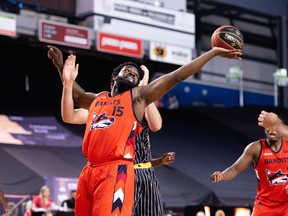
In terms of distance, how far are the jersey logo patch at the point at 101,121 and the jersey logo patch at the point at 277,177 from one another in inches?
129

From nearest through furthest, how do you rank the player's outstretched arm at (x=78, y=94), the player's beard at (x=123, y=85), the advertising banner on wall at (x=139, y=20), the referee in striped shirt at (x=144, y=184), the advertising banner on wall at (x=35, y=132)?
the player's beard at (x=123, y=85) < the player's outstretched arm at (x=78, y=94) < the referee in striped shirt at (x=144, y=184) < the advertising banner on wall at (x=35, y=132) < the advertising banner on wall at (x=139, y=20)

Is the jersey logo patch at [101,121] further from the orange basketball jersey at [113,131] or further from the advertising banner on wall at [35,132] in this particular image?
the advertising banner on wall at [35,132]

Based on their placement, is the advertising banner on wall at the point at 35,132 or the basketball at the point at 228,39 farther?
the advertising banner on wall at the point at 35,132

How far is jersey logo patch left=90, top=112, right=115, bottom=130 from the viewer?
5.71 m

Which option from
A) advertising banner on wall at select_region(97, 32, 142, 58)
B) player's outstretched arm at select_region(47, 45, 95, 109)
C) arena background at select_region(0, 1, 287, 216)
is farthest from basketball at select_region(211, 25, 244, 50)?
advertising banner on wall at select_region(97, 32, 142, 58)

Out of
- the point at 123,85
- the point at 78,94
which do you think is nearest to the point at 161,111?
the point at 78,94

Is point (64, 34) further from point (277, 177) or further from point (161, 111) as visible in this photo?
point (277, 177)

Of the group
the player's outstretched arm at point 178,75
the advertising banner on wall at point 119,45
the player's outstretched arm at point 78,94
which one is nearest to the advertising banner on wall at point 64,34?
the advertising banner on wall at point 119,45

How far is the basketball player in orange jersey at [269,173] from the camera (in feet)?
27.1

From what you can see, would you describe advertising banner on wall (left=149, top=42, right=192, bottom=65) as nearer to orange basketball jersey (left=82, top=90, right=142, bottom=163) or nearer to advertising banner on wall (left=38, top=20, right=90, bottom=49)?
advertising banner on wall (left=38, top=20, right=90, bottom=49)

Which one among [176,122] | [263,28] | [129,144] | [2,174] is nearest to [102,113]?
[129,144]

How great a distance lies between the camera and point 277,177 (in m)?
8.37

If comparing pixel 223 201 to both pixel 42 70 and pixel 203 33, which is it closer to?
pixel 42 70

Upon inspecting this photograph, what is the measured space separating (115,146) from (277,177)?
3.34m
